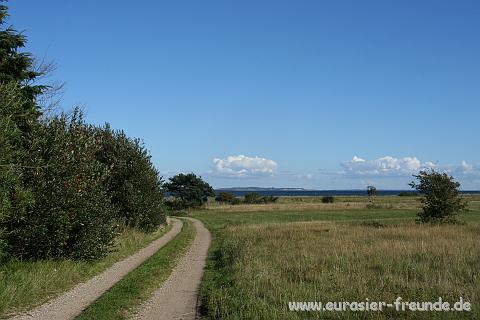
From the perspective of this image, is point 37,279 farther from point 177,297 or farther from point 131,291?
point 177,297

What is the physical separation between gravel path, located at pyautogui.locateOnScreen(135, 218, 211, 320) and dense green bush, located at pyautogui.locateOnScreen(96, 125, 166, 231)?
12.6 meters

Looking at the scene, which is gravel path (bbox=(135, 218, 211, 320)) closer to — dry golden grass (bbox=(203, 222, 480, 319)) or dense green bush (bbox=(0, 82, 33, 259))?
dry golden grass (bbox=(203, 222, 480, 319))

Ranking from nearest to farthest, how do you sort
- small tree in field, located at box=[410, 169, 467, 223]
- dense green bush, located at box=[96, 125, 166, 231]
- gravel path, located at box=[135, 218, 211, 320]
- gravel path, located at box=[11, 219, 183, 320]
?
gravel path, located at box=[11, 219, 183, 320], gravel path, located at box=[135, 218, 211, 320], dense green bush, located at box=[96, 125, 166, 231], small tree in field, located at box=[410, 169, 467, 223]

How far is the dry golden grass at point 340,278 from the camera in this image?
10.6m

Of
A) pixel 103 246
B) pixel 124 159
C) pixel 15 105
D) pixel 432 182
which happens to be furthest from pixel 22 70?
pixel 432 182

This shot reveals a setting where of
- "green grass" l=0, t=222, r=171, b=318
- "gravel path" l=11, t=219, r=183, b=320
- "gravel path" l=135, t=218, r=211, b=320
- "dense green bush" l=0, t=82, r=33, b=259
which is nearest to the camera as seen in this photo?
"gravel path" l=11, t=219, r=183, b=320

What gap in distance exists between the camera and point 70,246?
1798 cm

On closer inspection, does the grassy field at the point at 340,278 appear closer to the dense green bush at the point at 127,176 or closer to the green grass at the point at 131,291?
the green grass at the point at 131,291

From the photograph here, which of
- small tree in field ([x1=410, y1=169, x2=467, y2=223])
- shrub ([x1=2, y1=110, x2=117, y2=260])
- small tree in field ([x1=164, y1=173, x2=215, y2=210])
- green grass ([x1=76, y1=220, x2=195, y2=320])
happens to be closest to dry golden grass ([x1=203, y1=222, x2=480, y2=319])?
green grass ([x1=76, y1=220, x2=195, y2=320])

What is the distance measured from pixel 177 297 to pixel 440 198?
33.1 metres

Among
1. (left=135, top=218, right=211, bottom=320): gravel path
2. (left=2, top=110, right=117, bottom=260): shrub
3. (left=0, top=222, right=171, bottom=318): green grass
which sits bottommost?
(left=135, top=218, right=211, bottom=320): gravel path

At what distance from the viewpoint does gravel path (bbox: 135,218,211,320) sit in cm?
1103

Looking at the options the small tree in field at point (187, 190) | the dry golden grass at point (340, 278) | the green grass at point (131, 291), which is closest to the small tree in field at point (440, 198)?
the dry golden grass at point (340, 278)

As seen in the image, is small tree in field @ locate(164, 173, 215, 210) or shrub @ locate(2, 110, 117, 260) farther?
small tree in field @ locate(164, 173, 215, 210)
